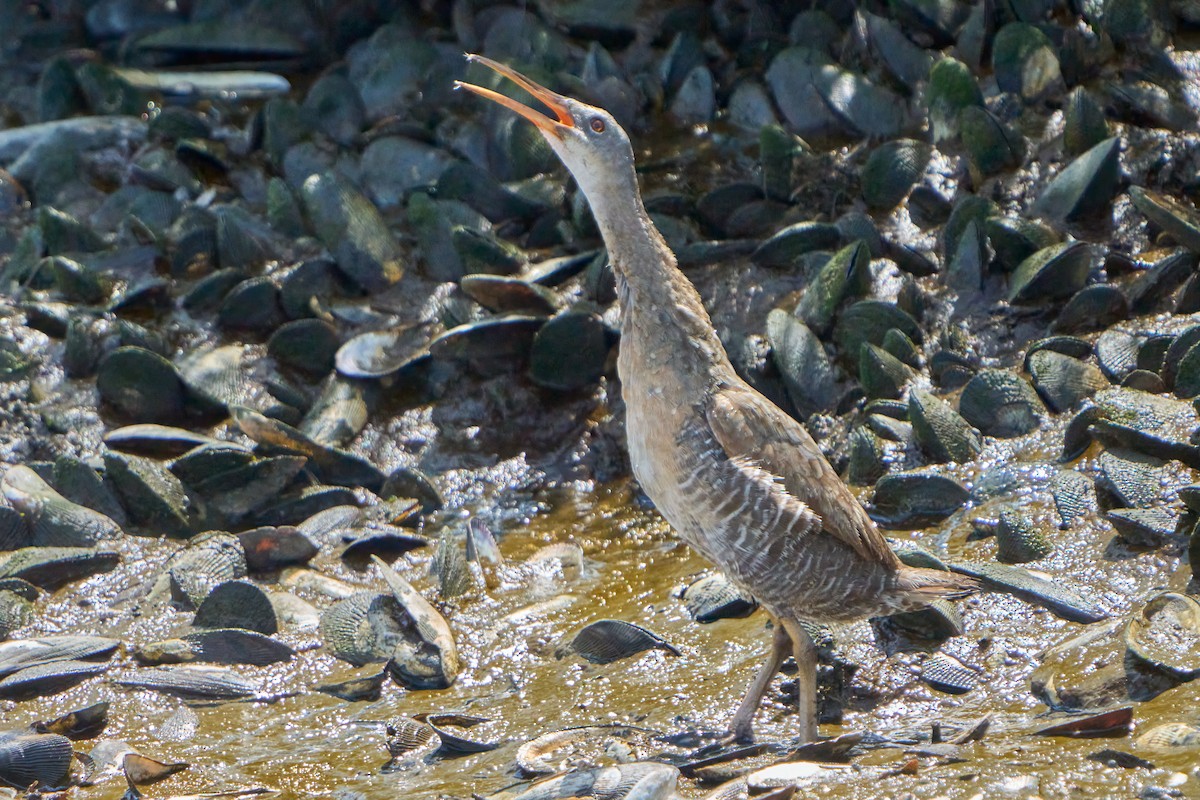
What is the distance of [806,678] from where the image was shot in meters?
5.01

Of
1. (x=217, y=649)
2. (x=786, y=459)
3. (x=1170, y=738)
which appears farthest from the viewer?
(x=217, y=649)

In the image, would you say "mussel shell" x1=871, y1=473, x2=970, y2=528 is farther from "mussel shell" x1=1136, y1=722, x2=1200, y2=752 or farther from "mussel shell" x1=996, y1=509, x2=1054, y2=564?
"mussel shell" x1=1136, y1=722, x2=1200, y2=752

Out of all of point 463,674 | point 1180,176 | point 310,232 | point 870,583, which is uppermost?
point 1180,176

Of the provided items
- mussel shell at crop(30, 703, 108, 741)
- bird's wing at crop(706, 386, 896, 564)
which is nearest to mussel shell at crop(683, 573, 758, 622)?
bird's wing at crop(706, 386, 896, 564)

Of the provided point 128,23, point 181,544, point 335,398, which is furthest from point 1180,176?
point 128,23

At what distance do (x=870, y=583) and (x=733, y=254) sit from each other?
3.53m

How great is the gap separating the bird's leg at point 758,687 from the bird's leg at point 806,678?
12cm

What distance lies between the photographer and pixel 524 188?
9055mm

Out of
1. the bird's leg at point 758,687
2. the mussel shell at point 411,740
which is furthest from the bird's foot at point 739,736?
the mussel shell at point 411,740

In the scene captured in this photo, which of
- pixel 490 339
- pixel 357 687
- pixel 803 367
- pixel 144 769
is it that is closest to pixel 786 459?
pixel 357 687

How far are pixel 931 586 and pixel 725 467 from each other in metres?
0.94

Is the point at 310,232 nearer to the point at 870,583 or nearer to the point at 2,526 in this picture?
the point at 2,526

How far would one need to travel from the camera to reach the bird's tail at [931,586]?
524cm

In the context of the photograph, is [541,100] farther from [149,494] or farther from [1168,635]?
[1168,635]
